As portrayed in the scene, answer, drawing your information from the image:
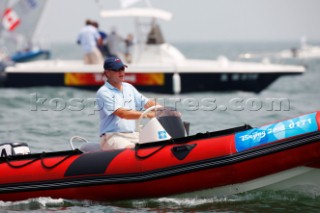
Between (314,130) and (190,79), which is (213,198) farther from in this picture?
(190,79)

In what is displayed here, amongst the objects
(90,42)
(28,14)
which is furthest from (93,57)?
(28,14)

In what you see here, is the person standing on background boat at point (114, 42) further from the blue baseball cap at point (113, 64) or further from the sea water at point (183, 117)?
the blue baseball cap at point (113, 64)

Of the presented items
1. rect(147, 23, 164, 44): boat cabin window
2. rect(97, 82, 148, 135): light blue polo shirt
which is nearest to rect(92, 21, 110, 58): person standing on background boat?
rect(147, 23, 164, 44): boat cabin window

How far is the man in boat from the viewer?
Result: 9109 mm

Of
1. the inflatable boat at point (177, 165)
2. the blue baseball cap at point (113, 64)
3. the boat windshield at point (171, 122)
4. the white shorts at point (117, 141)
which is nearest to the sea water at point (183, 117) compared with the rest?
the inflatable boat at point (177, 165)

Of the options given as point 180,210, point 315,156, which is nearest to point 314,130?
point 315,156

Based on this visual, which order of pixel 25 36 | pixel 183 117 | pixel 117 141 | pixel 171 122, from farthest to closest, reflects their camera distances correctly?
pixel 25 36, pixel 183 117, pixel 171 122, pixel 117 141

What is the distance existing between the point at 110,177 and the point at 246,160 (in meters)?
1.37

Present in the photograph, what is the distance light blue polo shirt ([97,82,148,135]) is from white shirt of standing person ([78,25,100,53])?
10097 millimetres

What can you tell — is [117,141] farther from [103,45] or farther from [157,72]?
[103,45]

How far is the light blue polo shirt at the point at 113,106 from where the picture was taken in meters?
9.11

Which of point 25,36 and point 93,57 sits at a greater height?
point 25,36

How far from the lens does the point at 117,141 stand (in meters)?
9.16

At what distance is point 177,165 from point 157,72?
415 inches
